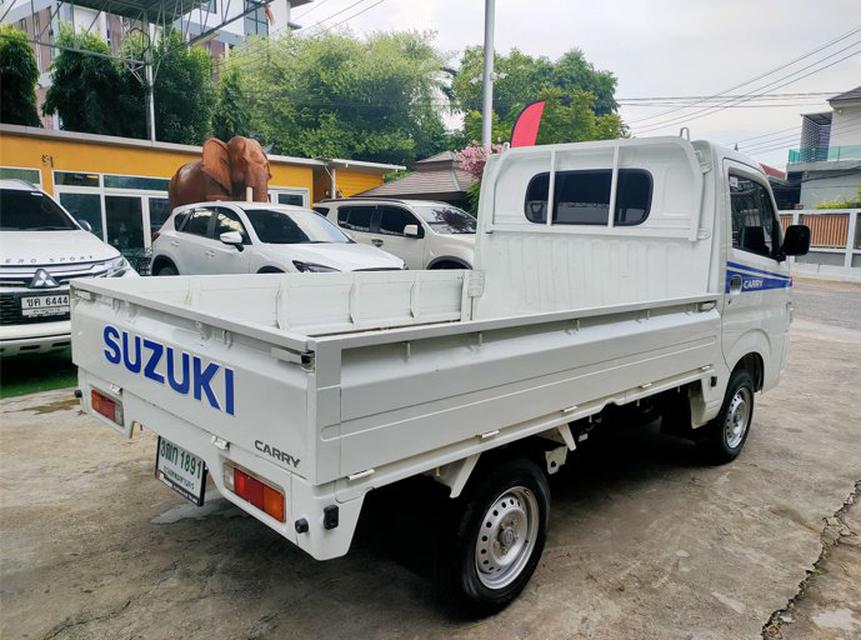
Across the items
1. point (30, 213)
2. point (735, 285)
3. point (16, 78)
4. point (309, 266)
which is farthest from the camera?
point (16, 78)

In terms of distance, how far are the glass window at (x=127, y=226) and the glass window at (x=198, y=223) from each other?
4793mm

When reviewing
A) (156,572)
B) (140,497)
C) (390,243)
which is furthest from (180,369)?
(390,243)

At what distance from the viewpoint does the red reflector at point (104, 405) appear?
298 centimetres

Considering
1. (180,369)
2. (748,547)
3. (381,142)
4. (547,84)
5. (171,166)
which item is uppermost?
(547,84)

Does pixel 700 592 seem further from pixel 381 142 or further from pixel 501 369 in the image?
pixel 381 142

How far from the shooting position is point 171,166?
1341 cm

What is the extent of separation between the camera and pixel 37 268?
5.47 metres

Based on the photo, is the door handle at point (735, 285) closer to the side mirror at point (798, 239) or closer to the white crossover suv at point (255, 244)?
the side mirror at point (798, 239)

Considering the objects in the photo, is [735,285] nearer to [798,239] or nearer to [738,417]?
[798,239]

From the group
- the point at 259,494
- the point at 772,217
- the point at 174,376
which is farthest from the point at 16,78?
the point at 259,494

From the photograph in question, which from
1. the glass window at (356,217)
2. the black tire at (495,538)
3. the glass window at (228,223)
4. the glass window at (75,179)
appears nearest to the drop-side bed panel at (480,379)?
the black tire at (495,538)

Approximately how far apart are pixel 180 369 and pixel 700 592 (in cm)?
253

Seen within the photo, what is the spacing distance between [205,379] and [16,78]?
22.3 metres

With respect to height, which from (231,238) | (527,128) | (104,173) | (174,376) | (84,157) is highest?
(527,128)
